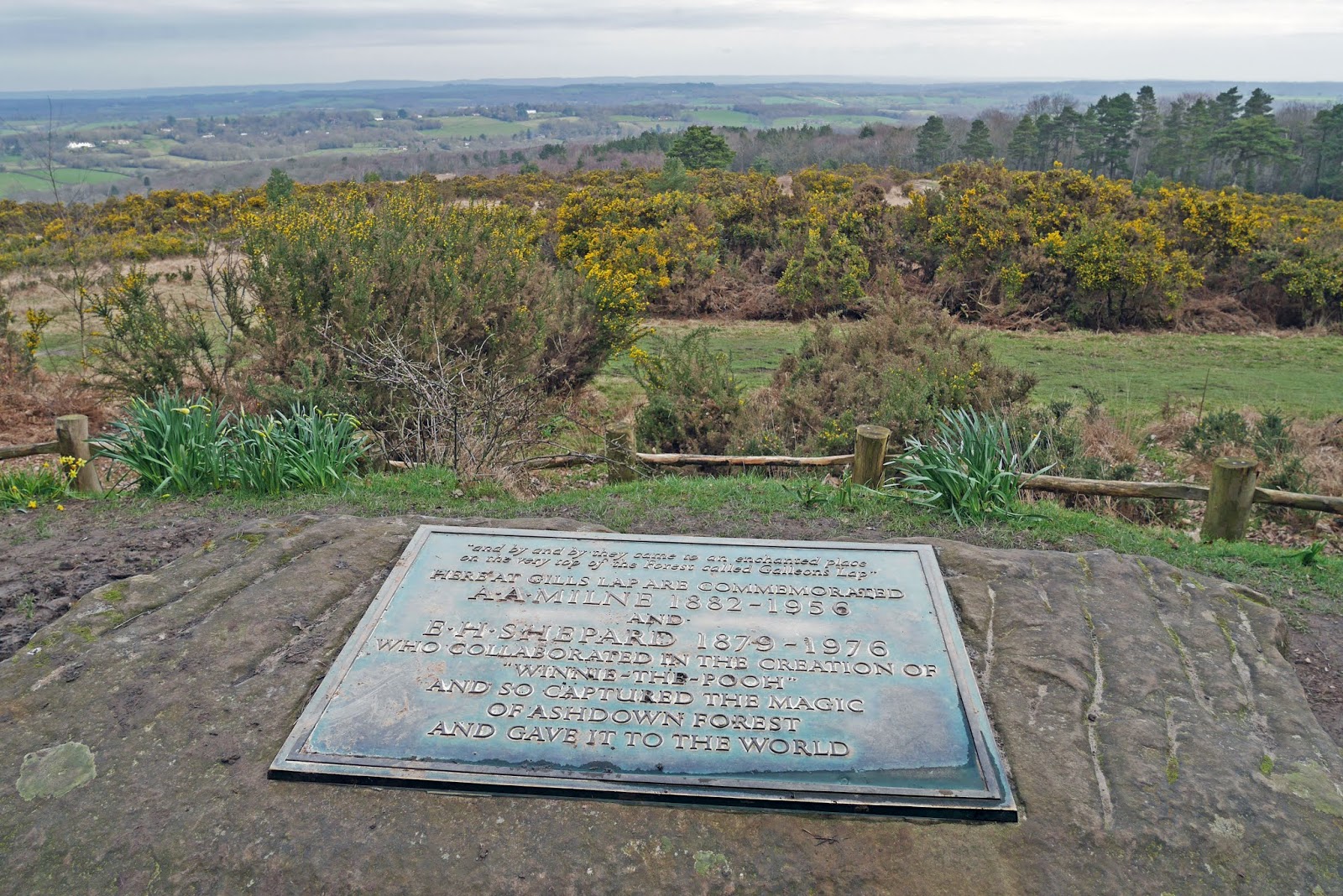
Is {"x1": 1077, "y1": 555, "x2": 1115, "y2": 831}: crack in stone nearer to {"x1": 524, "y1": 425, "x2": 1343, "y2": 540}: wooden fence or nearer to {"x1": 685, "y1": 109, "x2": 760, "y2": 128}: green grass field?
{"x1": 524, "y1": 425, "x2": 1343, "y2": 540}: wooden fence

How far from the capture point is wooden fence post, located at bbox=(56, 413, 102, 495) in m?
6.44

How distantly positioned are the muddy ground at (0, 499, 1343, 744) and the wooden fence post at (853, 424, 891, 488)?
3.50ft

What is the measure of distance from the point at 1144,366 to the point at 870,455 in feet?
34.2

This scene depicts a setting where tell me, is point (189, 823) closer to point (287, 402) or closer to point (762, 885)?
point (762, 885)

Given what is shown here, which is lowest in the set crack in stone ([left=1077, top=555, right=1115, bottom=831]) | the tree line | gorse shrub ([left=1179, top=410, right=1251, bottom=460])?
gorse shrub ([left=1179, top=410, right=1251, bottom=460])

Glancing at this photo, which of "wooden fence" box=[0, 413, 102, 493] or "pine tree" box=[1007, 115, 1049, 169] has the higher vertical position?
"pine tree" box=[1007, 115, 1049, 169]

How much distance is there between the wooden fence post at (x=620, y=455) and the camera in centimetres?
696

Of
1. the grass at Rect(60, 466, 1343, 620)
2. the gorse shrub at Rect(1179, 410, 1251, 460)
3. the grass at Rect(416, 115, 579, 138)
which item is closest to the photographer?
the grass at Rect(60, 466, 1343, 620)

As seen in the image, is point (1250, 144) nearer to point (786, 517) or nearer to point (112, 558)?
point (786, 517)

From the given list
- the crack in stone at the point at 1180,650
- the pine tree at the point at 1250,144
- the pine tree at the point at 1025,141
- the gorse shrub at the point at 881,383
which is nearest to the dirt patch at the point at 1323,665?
the crack in stone at the point at 1180,650

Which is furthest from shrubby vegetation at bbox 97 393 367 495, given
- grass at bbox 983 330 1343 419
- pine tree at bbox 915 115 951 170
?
pine tree at bbox 915 115 951 170

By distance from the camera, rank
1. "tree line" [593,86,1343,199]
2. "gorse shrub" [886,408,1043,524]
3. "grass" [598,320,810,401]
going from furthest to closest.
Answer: "tree line" [593,86,1343,199], "grass" [598,320,810,401], "gorse shrub" [886,408,1043,524]

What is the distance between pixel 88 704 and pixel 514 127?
110 meters

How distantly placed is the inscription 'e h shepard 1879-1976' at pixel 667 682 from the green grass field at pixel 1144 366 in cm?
676
